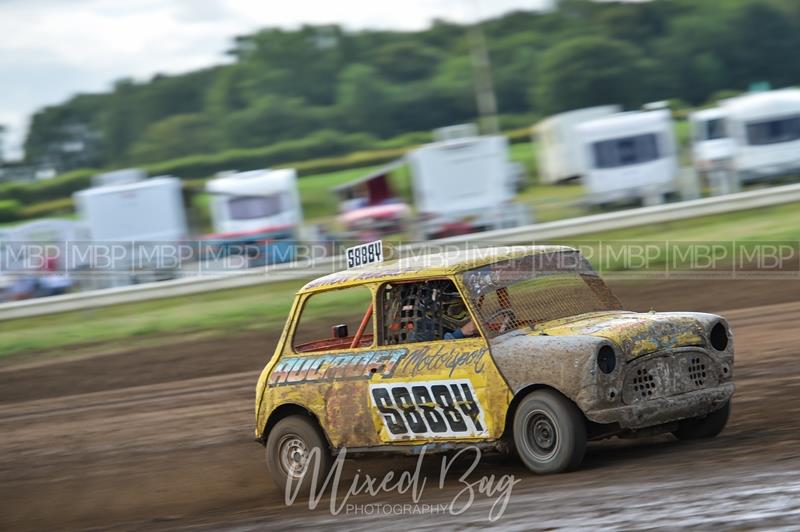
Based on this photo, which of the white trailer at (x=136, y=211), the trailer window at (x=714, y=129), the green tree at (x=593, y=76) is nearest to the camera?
the white trailer at (x=136, y=211)

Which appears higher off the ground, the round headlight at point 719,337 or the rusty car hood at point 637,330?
the rusty car hood at point 637,330

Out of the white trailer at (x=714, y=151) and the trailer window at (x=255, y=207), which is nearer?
the white trailer at (x=714, y=151)

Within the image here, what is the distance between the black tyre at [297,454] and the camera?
7.57 meters

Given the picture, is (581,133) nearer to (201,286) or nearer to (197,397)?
(201,286)

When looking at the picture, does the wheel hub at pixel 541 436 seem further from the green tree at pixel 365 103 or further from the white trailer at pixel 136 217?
the green tree at pixel 365 103

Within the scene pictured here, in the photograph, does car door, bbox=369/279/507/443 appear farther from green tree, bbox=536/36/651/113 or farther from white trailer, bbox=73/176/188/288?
green tree, bbox=536/36/651/113

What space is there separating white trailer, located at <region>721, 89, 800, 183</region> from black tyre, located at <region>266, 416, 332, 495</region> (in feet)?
61.5

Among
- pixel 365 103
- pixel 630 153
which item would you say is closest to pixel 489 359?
pixel 630 153

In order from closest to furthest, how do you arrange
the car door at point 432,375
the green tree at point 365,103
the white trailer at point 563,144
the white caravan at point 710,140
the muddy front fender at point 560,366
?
the muddy front fender at point 560,366, the car door at point 432,375, the white caravan at point 710,140, the white trailer at point 563,144, the green tree at point 365,103

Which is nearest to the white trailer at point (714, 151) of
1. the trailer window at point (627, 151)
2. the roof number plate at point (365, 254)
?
the trailer window at point (627, 151)

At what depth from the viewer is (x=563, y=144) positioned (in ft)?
97.2

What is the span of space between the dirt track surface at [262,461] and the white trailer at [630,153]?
370 inches

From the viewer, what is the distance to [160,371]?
49.0 feet

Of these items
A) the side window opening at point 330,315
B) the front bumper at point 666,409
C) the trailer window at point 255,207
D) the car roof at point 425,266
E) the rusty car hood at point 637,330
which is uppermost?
the trailer window at point 255,207
